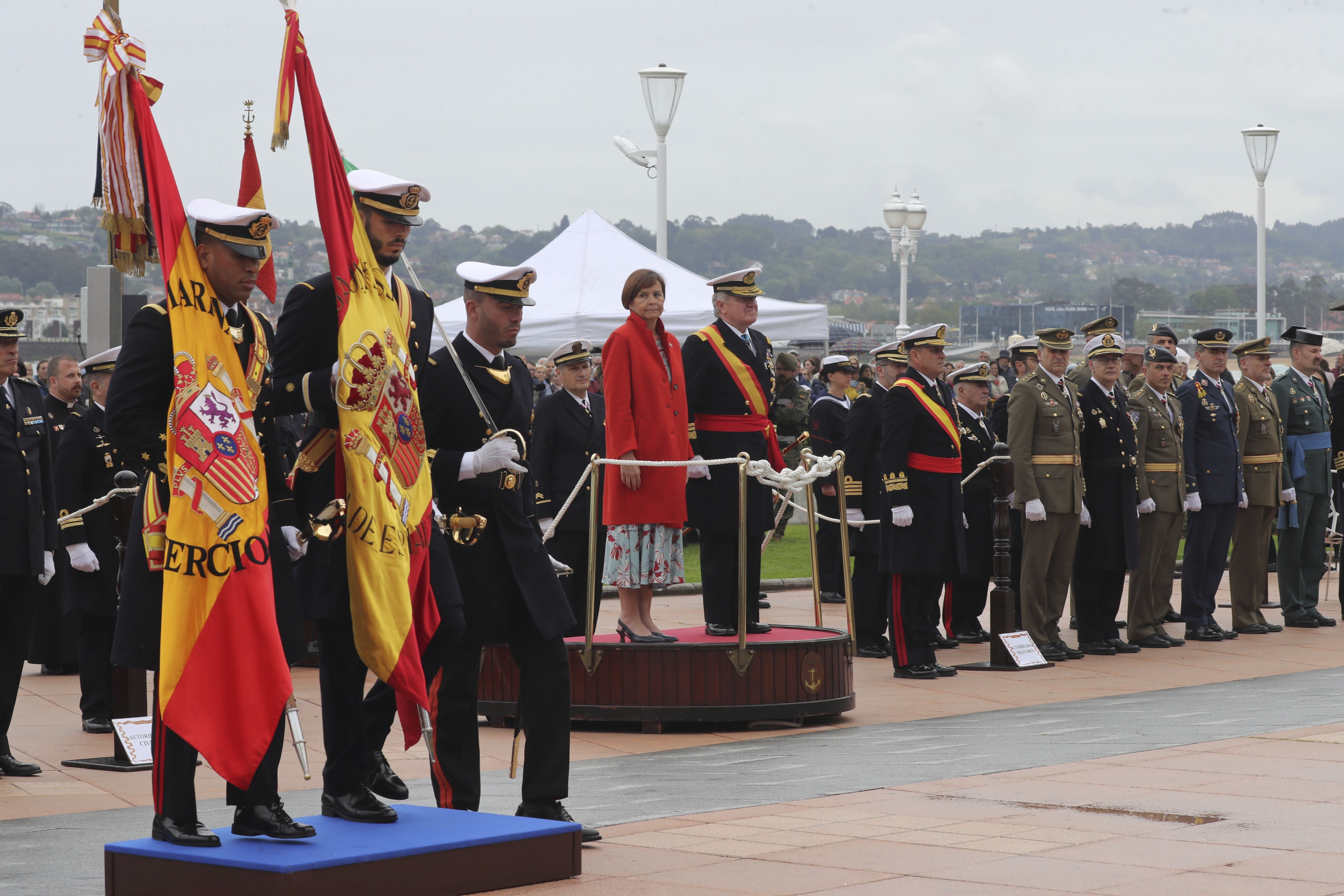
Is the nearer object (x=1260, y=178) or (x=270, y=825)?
(x=270, y=825)

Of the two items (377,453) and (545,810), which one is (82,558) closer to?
(545,810)

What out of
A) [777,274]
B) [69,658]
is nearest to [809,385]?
[69,658]

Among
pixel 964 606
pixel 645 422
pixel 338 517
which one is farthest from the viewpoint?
pixel 964 606

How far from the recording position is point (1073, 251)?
9925 cm

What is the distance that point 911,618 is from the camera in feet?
34.1

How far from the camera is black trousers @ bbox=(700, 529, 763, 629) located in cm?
884

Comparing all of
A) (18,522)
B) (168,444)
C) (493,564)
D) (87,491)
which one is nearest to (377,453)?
(168,444)

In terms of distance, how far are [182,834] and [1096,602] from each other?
8.33 metres

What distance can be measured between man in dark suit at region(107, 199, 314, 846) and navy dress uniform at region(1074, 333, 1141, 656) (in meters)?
7.73

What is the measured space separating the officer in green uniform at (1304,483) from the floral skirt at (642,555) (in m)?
6.62

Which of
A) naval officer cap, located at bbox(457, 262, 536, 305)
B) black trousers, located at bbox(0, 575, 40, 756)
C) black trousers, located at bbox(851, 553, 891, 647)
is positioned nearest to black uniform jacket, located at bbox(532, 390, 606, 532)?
black trousers, located at bbox(851, 553, 891, 647)

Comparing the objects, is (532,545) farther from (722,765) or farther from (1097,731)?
(1097,731)

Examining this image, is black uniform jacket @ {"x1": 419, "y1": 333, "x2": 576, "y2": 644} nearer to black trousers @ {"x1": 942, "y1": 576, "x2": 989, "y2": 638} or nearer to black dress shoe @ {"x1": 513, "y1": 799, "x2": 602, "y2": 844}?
black dress shoe @ {"x1": 513, "y1": 799, "x2": 602, "y2": 844}

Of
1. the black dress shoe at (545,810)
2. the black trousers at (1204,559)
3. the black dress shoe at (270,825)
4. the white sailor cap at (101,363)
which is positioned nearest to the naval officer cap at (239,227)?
the black dress shoe at (270,825)
